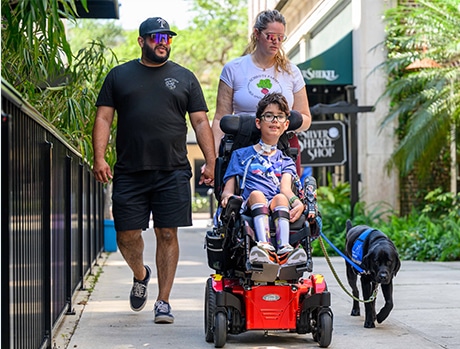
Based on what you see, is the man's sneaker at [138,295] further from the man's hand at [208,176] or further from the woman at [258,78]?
the woman at [258,78]

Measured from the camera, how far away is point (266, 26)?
673 centimetres

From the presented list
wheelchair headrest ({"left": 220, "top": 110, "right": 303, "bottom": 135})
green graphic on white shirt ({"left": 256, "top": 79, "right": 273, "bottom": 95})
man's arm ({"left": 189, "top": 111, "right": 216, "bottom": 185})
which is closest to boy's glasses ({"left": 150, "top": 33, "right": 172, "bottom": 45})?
man's arm ({"left": 189, "top": 111, "right": 216, "bottom": 185})

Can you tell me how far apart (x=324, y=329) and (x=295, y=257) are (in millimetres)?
545

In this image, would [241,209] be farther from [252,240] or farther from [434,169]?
[434,169]

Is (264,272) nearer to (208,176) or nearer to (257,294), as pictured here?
(257,294)

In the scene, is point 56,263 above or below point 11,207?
below

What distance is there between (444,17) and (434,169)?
3.63m

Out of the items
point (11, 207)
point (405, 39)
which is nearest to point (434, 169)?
point (405, 39)

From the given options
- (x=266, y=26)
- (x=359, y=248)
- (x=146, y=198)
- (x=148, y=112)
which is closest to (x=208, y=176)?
(x=146, y=198)

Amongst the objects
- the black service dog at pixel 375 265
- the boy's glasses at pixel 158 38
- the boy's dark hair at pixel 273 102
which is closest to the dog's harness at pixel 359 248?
the black service dog at pixel 375 265

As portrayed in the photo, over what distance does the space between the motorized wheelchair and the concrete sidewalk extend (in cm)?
17

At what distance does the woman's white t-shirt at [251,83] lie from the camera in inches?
272

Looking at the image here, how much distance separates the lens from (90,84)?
10250 mm

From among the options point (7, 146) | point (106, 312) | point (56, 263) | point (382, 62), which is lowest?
point (106, 312)
